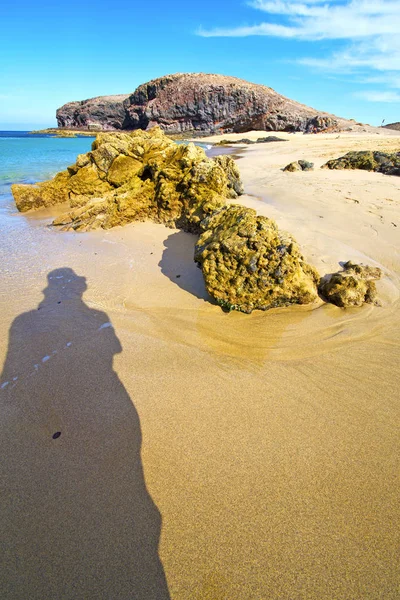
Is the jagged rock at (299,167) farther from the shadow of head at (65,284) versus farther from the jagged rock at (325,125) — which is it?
the jagged rock at (325,125)

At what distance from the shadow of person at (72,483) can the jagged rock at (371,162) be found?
1209 cm

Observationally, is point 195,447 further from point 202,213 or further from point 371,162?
point 371,162

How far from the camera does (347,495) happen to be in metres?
1.71

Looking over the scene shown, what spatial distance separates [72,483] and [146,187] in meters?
6.05

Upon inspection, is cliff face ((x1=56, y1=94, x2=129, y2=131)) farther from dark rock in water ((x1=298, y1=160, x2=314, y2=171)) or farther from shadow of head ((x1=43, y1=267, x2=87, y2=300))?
shadow of head ((x1=43, y1=267, x2=87, y2=300))

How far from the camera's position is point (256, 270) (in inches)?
127

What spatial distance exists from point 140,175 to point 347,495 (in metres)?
7.56

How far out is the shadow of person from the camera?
4.70 ft

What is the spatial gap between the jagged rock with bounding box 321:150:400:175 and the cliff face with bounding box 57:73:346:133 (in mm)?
47395

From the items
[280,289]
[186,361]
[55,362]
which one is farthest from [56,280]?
[280,289]

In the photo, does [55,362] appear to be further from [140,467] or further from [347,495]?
[347,495]

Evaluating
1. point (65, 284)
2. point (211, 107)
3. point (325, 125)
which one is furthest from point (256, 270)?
point (211, 107)

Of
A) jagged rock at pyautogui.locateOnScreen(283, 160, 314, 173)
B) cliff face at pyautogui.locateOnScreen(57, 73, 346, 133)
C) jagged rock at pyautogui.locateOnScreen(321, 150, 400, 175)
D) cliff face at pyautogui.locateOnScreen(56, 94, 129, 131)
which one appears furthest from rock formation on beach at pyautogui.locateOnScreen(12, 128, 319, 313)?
cliff face at pyautogui.locateOnScreen(56, 94, 129, 131)

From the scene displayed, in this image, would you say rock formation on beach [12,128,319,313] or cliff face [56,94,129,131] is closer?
rock formation on beach [12,128,319,313]
